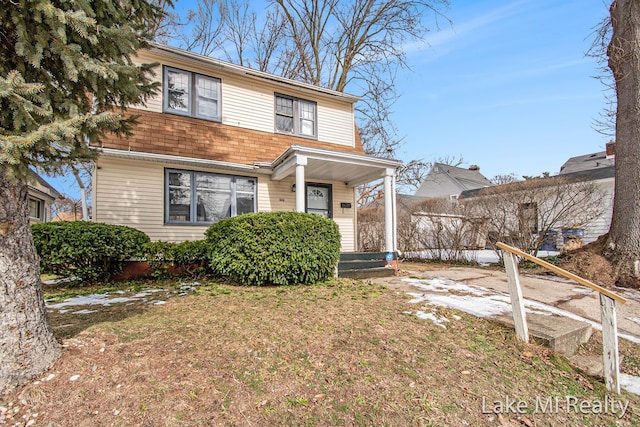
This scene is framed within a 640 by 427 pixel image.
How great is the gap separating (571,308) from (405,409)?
3989 mm

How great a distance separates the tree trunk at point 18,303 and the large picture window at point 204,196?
5.00 metres

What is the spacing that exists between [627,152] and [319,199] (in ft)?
23.8

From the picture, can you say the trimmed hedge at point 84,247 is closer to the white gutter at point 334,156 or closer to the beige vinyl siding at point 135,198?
the beige vinyl siding at point 135,198

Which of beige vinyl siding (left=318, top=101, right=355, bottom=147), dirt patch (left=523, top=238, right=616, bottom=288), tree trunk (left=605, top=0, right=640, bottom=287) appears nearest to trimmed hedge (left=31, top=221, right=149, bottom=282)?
beige vinyl siding (left=318, top=101, right=355, bottom=147)

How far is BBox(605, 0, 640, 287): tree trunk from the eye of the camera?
20.1 ft

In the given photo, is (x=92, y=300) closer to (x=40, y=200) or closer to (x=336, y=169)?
(x=336, y=169)

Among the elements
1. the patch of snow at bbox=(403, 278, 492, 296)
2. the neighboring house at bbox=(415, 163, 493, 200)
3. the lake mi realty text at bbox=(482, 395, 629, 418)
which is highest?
the neighboring house at bbox=(415, 163, 493, 200)

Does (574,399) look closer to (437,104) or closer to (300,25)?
(437,104)

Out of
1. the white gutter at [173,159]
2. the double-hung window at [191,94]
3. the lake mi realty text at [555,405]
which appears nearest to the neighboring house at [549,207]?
the lake mi realty text at [555,405]

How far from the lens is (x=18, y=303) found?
2105mm

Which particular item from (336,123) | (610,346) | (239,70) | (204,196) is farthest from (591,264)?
(239,70)

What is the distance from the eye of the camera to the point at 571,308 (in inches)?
174

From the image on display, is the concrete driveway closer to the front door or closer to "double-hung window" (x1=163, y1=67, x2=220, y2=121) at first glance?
the front door

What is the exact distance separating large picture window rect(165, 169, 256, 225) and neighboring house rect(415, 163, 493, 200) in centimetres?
1752
